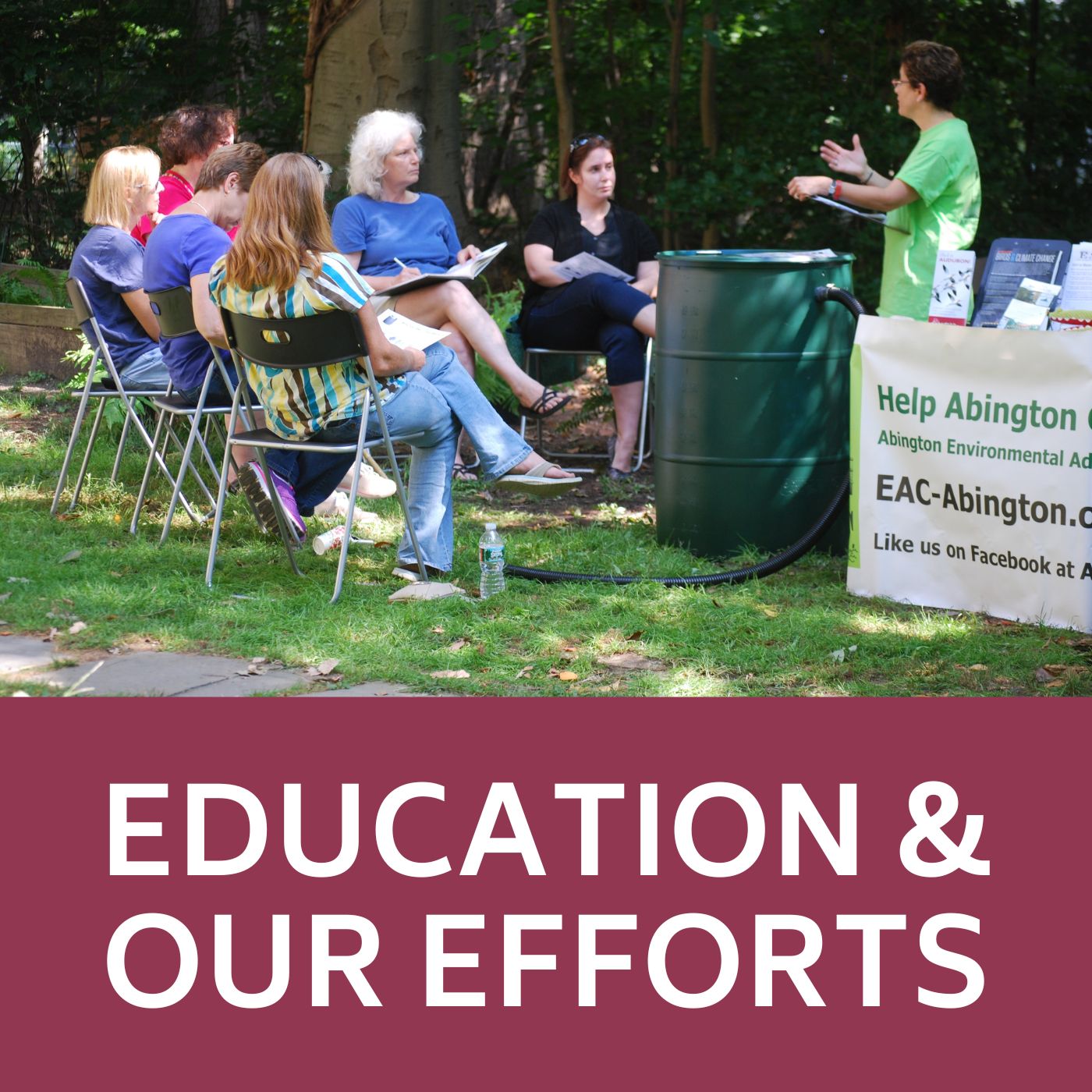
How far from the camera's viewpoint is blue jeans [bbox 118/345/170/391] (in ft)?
20.4

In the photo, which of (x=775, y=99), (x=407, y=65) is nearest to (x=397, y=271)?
(x=407, y=65)

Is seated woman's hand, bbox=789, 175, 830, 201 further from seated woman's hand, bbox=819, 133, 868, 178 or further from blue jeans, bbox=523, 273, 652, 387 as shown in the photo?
blue jeans, bbox=523, 273, 652, 387

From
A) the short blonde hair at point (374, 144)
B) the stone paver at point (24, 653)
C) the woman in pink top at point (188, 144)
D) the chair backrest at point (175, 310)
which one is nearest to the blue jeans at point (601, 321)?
the short blonde hair at point (374, 144)

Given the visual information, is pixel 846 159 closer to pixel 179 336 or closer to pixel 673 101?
pixel 179 336

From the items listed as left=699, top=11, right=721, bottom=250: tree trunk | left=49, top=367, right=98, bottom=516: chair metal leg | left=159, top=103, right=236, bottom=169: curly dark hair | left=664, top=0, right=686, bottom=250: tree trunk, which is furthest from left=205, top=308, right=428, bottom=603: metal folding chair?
left=699, top=11, right=721, bottom=250: tree trunk

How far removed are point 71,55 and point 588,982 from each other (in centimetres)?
1059

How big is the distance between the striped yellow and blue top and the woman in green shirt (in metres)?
2.03

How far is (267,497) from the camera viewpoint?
5.64 m

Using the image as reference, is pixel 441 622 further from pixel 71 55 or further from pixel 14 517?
pixel 71 55

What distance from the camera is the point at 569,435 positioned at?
28.1 feet

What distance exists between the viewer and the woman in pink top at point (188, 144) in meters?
6.56

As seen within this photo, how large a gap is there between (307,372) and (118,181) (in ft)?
5.54

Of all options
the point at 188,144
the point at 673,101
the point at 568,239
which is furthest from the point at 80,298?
the point at 673,101

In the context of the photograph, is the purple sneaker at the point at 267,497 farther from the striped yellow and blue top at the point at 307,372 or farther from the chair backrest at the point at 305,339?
the chair backrest at the point at 305,339
